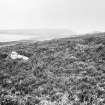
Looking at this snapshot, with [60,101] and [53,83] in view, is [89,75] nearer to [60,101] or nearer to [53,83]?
[53,83]

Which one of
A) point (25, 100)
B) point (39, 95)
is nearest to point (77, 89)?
point (39, 95)

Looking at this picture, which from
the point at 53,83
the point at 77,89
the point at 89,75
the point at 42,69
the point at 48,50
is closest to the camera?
the point at 77,89

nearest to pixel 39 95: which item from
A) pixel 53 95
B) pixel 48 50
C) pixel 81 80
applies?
pixel 53 95

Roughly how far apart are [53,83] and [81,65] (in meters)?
3.94

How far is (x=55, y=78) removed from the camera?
11.7 meters

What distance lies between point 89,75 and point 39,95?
420 centimetres

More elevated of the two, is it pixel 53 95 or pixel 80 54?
pixel 80 54

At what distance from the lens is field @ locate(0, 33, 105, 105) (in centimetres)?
902

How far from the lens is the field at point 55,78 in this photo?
29.6ft

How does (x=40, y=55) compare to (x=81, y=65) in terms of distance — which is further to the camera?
(x=40, y=55)

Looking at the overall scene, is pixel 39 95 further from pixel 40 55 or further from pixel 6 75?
pixel 40 55

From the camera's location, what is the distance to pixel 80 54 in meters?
17.0

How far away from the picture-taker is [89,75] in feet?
39.6

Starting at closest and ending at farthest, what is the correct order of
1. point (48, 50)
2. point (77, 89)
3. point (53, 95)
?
point (53, 95) < point (77, 89) < point (48, 50)
